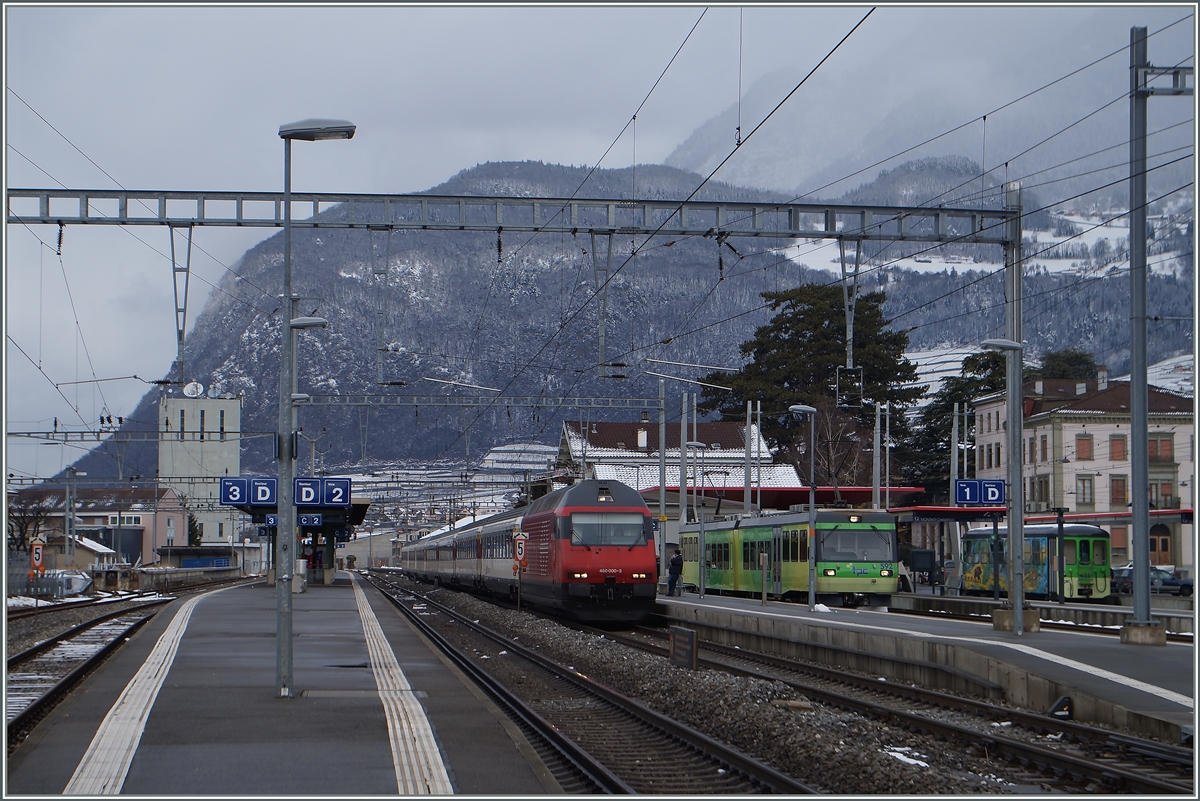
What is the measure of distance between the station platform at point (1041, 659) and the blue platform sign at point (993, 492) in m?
2.38

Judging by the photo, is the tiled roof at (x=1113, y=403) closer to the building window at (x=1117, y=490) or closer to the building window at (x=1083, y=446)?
the building window at (x=1083, y=446)

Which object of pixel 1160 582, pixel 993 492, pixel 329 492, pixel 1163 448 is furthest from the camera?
pixel 1163 448

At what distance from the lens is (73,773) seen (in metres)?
10.1

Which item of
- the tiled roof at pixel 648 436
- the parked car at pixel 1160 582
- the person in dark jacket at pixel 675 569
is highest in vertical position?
the tiled roof at pixel 648 436

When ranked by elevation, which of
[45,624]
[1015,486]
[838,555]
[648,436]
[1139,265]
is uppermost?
[1139,265]

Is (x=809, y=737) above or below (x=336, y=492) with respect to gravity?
below

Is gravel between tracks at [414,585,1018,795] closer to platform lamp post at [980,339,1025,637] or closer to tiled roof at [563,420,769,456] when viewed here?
platform lamp post at [980,339,1025,637]

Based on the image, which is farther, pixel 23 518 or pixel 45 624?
pixel 23 518

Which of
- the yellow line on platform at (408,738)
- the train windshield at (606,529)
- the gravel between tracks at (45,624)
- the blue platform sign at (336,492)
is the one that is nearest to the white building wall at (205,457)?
the blue platform sign at (336,492)

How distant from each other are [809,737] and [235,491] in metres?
25.1

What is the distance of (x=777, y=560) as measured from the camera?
3597cm

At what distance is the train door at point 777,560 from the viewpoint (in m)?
35.6

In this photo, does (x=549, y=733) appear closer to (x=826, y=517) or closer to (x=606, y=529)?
(x=606, y=529)

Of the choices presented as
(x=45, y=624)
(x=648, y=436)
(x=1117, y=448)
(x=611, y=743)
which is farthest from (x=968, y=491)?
(x=648, y=436)
